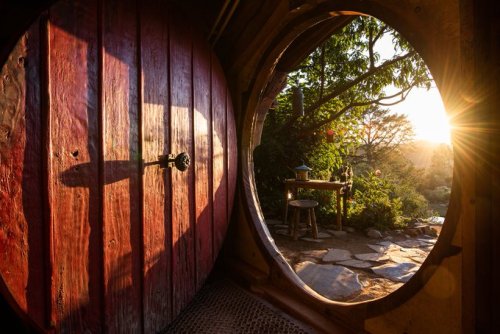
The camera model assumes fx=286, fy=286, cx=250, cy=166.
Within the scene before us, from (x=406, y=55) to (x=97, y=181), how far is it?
595 cm

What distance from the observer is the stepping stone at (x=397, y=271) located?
343 cm

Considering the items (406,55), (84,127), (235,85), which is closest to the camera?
(84,127)

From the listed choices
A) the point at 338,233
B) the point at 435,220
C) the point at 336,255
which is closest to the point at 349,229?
the point at 338,233

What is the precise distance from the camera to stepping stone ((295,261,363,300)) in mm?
2778

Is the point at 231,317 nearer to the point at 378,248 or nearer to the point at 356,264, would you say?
the point at 356,264

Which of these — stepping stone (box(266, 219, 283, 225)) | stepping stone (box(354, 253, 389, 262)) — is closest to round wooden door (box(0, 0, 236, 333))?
stepping stone (box(354, 253, 389, 262))

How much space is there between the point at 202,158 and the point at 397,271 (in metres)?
3.06

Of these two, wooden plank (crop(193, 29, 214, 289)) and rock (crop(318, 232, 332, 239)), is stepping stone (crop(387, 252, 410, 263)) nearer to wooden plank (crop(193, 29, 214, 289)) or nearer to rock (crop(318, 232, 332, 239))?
rock (crop(318, 232, 332, 239))

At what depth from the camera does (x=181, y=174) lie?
1901 millimetres

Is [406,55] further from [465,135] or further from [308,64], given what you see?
[465,135]

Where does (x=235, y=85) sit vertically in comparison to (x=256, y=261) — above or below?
above

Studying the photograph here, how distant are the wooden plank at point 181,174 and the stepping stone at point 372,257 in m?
2.97

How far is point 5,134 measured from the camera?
1.04 m

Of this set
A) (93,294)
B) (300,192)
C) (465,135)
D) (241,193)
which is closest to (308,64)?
(300,192)
